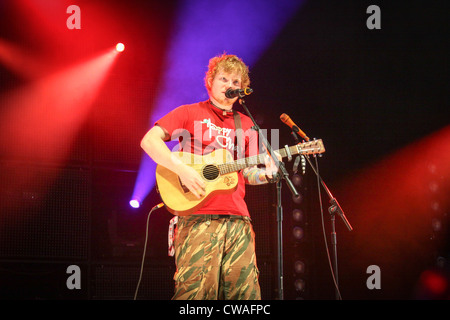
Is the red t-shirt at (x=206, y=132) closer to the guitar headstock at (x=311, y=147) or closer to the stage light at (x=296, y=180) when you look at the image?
the guitar headstock at (x=311, y=147)

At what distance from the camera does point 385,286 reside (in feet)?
16.5

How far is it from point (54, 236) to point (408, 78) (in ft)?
14.9

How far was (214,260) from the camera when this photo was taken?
9.42 ft

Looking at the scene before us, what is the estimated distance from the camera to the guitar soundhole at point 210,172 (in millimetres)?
3119

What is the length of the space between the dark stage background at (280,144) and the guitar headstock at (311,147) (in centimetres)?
198

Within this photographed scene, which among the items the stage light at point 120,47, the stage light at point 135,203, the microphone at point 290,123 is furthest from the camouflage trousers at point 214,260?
the stage light at point 120,47

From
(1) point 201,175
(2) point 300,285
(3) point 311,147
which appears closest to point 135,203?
(1) point 201,175

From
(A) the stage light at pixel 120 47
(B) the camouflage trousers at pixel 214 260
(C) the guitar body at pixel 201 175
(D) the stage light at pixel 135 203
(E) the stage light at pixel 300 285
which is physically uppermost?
(A) the stage light at pixel 120 47

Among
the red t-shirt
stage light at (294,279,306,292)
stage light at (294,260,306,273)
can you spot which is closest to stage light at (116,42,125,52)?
the red t-shirt

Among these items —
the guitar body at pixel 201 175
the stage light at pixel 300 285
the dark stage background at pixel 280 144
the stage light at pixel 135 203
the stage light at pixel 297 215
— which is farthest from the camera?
the stage light at pixel 297 215

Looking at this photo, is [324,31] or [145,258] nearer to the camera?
[145,258]

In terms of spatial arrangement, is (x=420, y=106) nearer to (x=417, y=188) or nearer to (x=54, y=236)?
(x=417, y=188)
